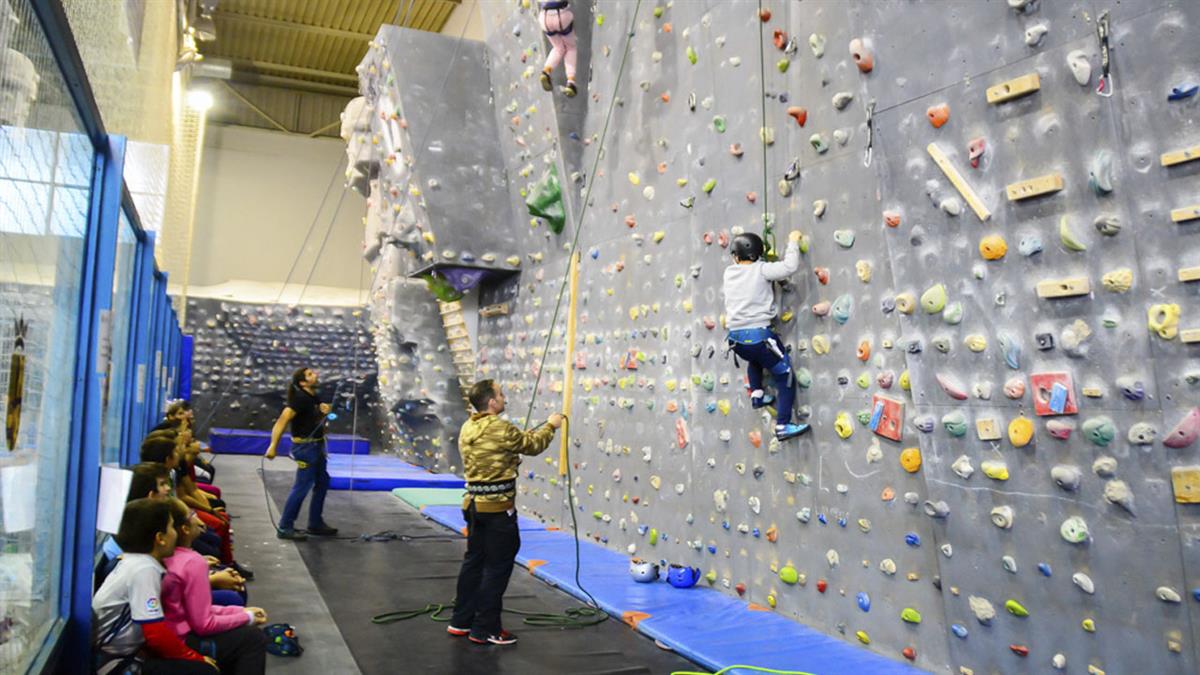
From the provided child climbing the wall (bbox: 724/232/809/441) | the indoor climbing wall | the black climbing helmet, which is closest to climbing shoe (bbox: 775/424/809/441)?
child climbing the wall (bbox: 724/232/809/441)

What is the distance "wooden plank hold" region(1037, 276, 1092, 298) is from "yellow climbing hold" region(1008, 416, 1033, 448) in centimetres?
39

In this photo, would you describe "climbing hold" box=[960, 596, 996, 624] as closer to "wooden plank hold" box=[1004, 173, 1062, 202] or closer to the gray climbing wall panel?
the gray climbing wall panel

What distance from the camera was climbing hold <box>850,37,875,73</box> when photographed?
3062 mm

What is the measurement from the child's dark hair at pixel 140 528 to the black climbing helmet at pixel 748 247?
252 centimetres

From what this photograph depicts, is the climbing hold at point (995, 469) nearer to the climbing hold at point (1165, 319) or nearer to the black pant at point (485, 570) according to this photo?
the climbing hold at point (1165, 319)

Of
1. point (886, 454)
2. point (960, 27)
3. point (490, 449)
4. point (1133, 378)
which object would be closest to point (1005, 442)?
point (1133, 378)

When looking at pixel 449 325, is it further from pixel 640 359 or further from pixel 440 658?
pixel 440 658

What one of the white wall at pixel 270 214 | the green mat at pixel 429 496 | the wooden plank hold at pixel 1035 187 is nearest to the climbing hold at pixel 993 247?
the wooden plank hold at pixel 1035 187

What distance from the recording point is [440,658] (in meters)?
3.45

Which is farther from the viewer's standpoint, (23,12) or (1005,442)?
(1005,442)

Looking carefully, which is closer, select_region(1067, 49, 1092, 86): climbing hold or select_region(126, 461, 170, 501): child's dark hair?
select_region(1067, 49, 1092, 86): climbing hold

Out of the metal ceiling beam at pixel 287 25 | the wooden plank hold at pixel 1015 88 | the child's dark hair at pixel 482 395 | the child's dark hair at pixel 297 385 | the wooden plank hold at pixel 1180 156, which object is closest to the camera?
the wooden plank hold at pixel 1180 156

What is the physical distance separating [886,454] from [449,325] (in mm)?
6948

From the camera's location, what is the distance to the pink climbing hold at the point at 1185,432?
2.26 m
